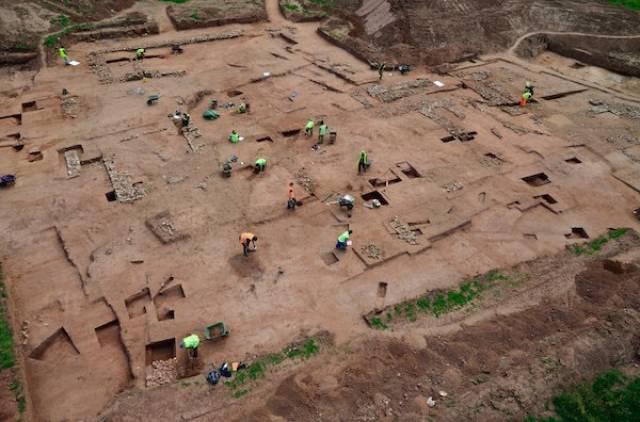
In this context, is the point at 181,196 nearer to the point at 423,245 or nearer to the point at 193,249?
the point at 193,249

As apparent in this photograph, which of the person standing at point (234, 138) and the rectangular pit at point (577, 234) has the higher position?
the person standing at point (234, 138)

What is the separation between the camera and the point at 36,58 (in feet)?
94.4

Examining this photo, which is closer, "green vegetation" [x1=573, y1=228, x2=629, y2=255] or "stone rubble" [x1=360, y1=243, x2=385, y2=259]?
"stone rubble" [x1=360, y1=243, x2=385, y2=259]

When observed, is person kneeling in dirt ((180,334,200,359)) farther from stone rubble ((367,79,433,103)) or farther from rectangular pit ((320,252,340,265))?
stone rubble ((367,79,433,103))

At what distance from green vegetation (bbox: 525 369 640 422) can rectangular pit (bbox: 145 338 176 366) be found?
34.8 feet

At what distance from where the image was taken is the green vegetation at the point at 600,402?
467 inches

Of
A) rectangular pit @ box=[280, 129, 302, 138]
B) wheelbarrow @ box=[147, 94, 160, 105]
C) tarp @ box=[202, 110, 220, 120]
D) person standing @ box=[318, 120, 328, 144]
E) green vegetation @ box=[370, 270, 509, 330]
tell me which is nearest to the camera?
green vegetation @ box=[370, 270, 509, 330]

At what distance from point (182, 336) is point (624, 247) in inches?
683

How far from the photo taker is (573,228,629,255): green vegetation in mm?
17500

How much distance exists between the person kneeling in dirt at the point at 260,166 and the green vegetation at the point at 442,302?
936 cm

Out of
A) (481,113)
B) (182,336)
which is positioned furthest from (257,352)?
(481,113)

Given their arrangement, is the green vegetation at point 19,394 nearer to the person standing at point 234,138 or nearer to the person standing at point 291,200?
the person standing at point 291,200

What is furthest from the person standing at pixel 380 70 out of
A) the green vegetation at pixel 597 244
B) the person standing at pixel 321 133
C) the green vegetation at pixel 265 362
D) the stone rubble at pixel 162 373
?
the stone rubble at pixel 162 373

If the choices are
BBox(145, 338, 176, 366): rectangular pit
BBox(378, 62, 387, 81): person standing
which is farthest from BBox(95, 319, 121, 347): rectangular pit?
BBox(378, 62, 387, 81): person standing
